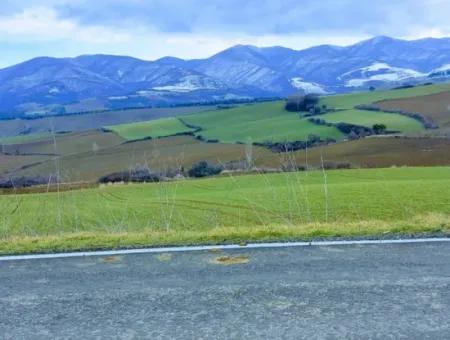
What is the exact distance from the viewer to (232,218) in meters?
15.9

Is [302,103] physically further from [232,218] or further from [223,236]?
[223,236]

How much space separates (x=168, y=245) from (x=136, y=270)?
130 centimetres

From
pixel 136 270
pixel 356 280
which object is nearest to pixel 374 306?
pixel 356 280

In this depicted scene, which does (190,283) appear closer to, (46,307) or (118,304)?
(118,304)

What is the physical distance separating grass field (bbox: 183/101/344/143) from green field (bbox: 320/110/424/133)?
3.31 meters

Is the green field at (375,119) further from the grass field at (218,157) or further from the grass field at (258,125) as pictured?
the grass field at (218,157)

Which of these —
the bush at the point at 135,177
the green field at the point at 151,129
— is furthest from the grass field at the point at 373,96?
the bush at the point at 135,177

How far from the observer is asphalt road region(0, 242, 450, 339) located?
460 cm

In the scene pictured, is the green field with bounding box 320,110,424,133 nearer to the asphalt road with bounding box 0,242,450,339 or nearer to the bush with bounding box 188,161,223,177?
Result: the bush with bounding box 188,161,223,177

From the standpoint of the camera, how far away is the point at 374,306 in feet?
16.5

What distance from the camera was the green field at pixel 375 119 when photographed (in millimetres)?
66250

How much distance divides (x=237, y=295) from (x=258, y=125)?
278 feet

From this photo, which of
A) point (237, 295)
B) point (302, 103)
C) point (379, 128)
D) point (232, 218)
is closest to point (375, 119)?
point (379, 128)

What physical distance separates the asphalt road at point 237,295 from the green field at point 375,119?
59.6 m
